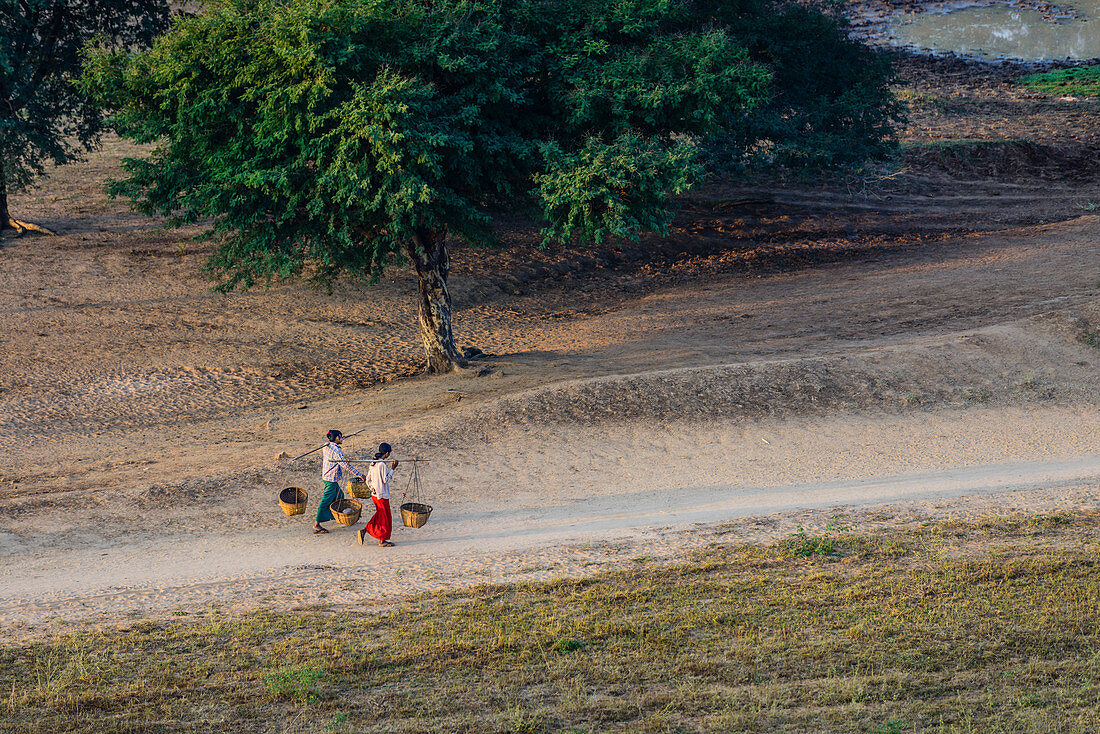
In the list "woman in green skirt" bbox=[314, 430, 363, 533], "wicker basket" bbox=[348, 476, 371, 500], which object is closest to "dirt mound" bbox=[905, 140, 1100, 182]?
"wicker basket" bbox=[348, 476, 371, 500]

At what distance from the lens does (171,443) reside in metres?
14.3

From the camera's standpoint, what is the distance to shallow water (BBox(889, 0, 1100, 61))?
51.6 meters

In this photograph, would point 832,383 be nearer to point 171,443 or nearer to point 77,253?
point 171,443

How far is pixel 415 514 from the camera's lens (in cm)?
1063

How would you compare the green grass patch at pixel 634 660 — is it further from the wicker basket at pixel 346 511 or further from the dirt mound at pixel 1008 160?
the dirt mound at pixel 1008 160

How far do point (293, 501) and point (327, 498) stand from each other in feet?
1.35

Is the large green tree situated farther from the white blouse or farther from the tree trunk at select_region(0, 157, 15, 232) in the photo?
the white blouse

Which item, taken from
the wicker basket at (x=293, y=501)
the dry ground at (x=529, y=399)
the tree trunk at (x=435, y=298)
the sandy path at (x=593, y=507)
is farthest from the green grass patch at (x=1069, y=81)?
the wicker basket at (x=293, y=501)

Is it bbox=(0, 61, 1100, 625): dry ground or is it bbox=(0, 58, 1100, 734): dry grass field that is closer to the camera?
bbox=(0, 58, 1100, 734): dry grass field

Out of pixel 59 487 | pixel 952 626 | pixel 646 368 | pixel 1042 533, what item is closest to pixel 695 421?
pixel 646 368

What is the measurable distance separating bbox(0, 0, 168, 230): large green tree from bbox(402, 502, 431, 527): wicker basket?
595 inches

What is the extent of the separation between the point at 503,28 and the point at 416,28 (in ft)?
5.44

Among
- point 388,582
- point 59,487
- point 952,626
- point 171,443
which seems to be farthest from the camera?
point 171,443

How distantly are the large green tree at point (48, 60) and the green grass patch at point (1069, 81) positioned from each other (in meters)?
39.4
